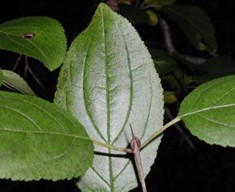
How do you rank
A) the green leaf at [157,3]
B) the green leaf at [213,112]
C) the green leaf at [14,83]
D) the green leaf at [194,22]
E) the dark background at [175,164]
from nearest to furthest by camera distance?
the green leaf at [213,112] < the green leaf at [14,83] < the green leaf at [194,22] < the green leaf at [157,3] < the dark background at [175,164]

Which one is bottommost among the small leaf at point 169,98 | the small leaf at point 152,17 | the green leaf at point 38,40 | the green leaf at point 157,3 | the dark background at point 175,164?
the dark background at point 175,164

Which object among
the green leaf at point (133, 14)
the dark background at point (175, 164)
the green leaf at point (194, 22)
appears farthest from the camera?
the dark background at point (175, 164)

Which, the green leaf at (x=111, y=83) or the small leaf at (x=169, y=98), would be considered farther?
the small leaf at (x=169, y=98)

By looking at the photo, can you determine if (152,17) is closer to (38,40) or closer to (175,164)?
(38,40)

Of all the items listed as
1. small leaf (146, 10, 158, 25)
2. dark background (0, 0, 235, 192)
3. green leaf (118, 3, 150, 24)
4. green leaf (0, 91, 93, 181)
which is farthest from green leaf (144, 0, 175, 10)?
green leaf (0, 91, 93, 181)

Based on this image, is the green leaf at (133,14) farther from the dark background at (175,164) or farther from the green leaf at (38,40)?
the dark background at (175,164)

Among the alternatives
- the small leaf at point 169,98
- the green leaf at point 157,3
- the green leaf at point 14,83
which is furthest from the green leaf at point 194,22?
the green leaf at point 14,83

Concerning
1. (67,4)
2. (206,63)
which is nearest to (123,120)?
(206,63)
